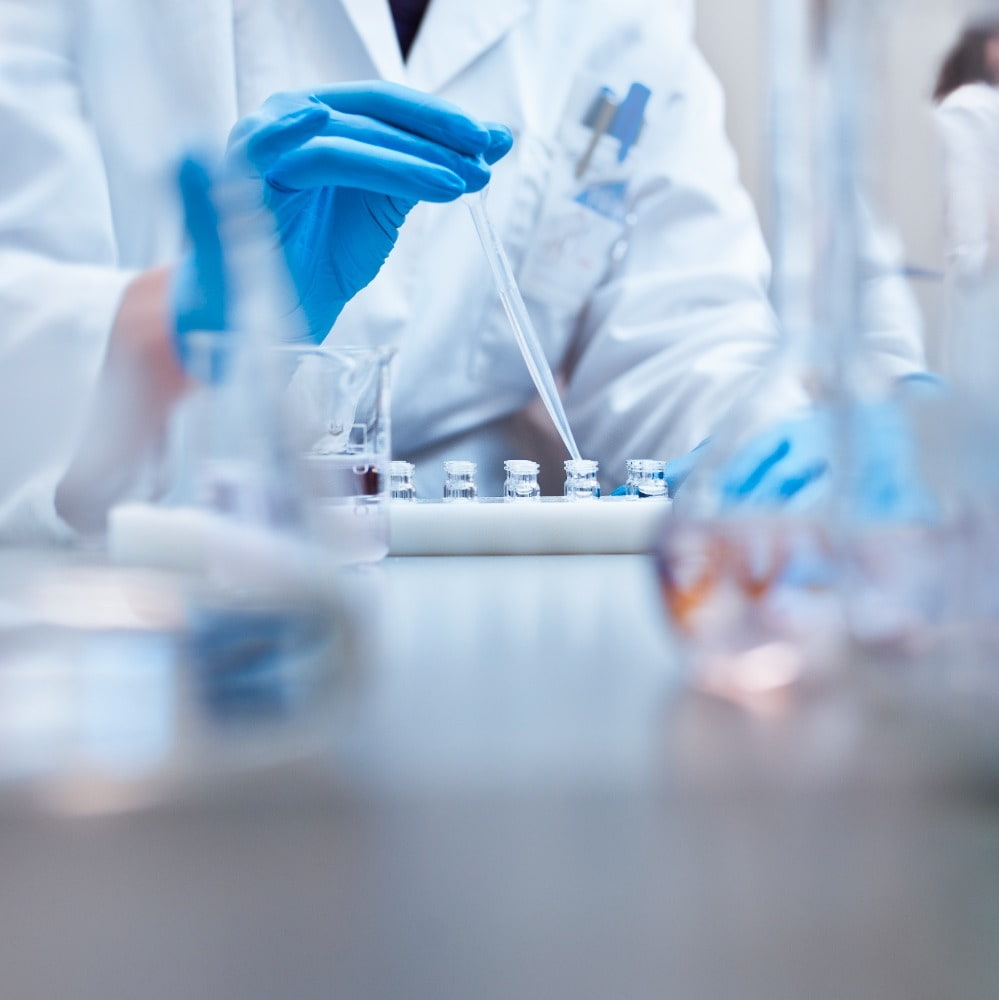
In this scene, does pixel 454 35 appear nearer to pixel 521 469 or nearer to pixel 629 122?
pixel 629 122

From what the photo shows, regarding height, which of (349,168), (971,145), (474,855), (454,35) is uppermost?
(454,35)

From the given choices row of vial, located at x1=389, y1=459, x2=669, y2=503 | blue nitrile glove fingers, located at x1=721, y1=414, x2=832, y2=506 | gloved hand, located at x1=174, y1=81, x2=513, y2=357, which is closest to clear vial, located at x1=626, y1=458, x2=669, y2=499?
row of vial, located at x1=389, y1=459, x2=669, y2=503

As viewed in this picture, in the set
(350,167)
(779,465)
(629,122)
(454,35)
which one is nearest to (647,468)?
(350,167)

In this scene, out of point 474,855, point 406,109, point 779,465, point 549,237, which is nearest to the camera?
point 474,855

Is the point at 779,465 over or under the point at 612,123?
under

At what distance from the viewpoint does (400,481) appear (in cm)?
71

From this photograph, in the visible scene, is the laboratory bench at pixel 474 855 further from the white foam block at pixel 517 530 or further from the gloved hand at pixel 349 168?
the gloved hand at pixel 349 168

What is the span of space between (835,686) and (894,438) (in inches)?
2.0

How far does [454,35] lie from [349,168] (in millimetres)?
598

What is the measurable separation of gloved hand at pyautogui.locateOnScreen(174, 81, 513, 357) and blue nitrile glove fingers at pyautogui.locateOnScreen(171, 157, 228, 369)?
43 centimetres

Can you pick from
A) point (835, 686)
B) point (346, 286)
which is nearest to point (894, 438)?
point (835, 686)

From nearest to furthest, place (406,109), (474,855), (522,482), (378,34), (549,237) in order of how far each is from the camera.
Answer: (474,855), (522,482), (406,109), (378,34), (549,237)

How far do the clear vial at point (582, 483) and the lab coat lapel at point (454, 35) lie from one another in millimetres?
749

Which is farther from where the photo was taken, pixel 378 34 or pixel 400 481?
pixel 378 34
